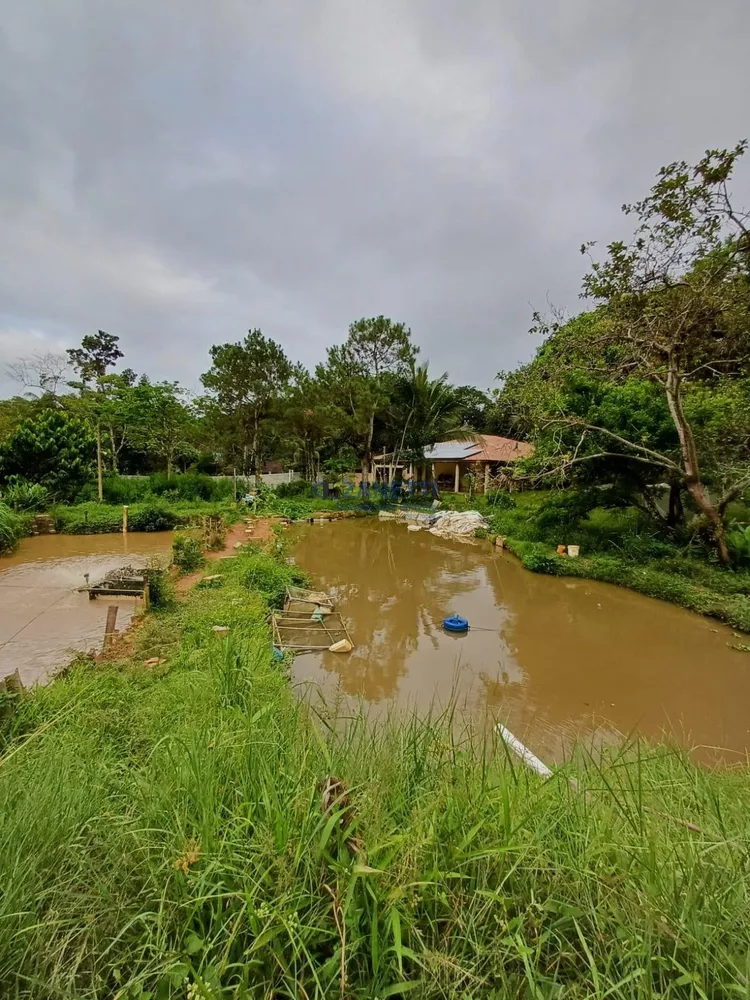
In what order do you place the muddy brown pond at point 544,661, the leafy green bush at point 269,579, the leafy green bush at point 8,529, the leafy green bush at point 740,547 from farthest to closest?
the leafy green bush at point 8,529
the leafy green bush at point 740,547
the leafy green bush at point 269,579
the muddy brown pond at point 544,661

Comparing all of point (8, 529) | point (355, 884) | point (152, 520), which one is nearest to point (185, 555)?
point (8, 529)

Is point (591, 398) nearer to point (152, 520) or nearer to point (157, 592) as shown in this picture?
point (157, 592)

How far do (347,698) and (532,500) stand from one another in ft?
48.5

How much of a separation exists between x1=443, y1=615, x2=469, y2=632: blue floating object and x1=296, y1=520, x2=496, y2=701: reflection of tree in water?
207 millimetres

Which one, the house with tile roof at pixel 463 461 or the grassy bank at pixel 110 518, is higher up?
the house with tile roof at pixel 463 461

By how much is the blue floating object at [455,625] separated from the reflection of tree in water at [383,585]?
207 mm

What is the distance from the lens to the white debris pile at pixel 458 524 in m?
14.6

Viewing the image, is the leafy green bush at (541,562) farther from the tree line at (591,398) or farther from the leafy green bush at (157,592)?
the leafy green bush at (157,592)

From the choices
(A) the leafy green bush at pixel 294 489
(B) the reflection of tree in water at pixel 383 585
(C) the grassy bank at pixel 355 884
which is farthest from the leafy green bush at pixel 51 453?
(C) the grassy bank at pixel 355 884

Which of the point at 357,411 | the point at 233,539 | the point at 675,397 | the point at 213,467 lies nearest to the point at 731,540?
the point at 675,397

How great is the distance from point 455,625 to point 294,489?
15.0 metres

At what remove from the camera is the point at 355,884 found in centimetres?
117

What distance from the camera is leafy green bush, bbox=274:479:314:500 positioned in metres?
20.2

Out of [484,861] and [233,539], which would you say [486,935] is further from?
[233,539]
